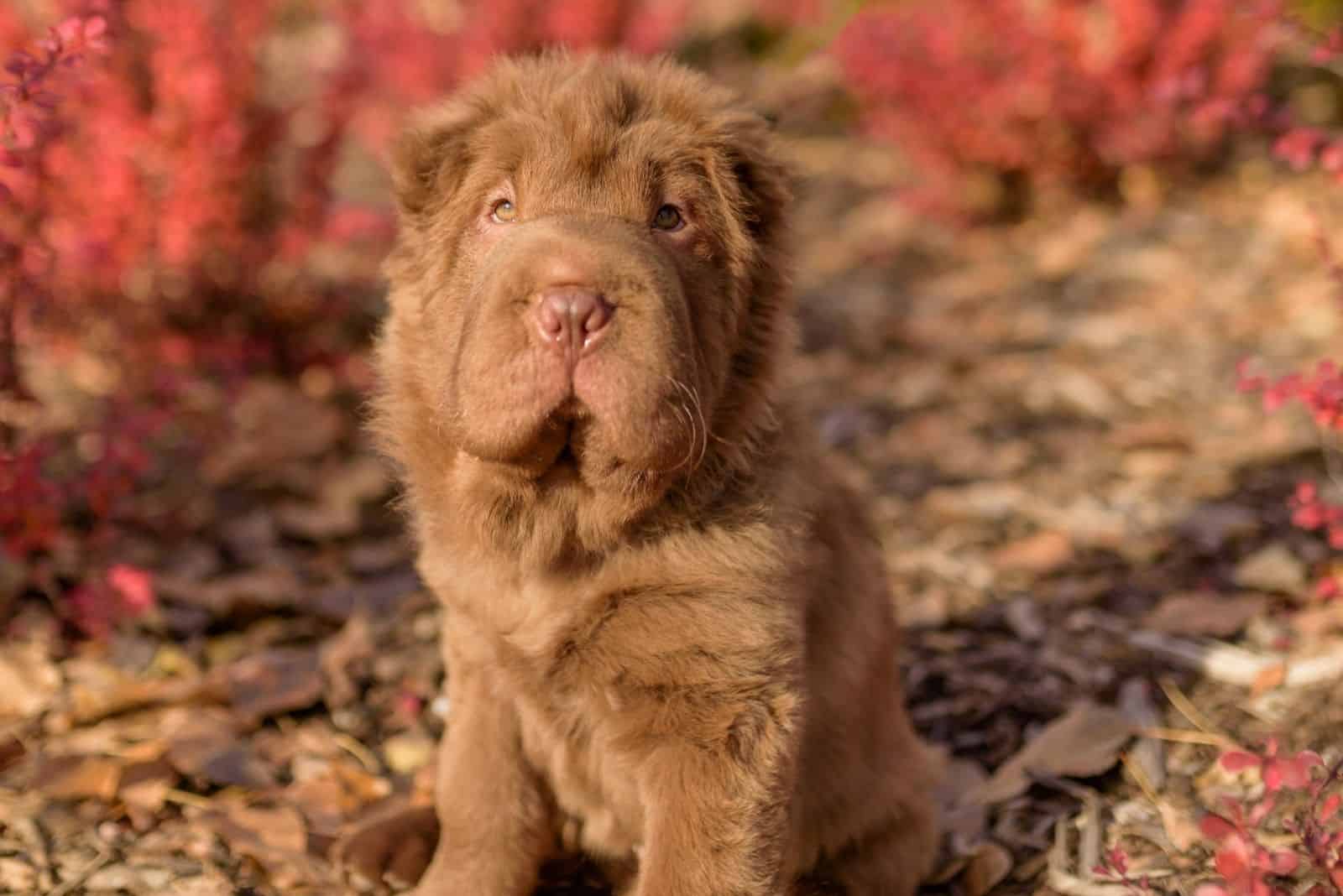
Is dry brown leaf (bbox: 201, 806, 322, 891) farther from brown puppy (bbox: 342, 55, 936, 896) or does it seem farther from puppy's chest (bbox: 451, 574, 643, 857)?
puppy's chest (bbox: 451, 574, 643, 857)

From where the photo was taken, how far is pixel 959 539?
4773 mm

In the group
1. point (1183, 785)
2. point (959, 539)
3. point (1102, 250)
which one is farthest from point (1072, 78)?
point (1183, 785)

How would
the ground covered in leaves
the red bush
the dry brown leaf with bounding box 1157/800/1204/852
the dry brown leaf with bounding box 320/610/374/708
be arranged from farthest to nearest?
1. the red bush
2. the dry brown leaf with bounding box 320/610/374/708
3. the ground covered in leaves
4. the dry brown leaf with bounding box 1157/800/1204/852

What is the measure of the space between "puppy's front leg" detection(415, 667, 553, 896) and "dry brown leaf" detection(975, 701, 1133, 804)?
116 cm

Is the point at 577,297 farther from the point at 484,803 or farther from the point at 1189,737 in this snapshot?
the point at 1189,737

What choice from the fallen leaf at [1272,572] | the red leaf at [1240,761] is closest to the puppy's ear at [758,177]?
the red leaf at [1240,761]

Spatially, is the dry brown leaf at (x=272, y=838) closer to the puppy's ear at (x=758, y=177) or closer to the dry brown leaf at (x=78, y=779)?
the dry brown leaf at (x=78, y=779)

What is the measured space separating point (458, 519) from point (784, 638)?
0.69m

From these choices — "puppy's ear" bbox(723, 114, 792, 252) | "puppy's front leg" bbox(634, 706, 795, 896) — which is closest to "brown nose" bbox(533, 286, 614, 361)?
"puppy's ear" bbox(723, 114, 792, 252)

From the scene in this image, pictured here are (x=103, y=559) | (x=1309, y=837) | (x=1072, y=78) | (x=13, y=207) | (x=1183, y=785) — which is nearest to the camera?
(x=1309, y=837)

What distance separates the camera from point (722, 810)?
2594 millimetres

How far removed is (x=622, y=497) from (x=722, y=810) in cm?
60

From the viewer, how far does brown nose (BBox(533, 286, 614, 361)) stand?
241cm

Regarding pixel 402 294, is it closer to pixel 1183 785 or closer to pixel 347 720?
pixel 347 720
